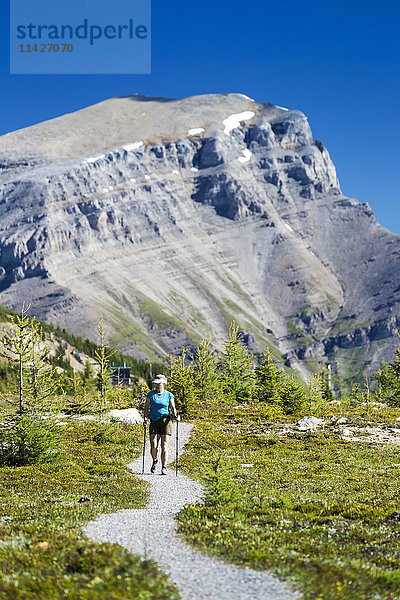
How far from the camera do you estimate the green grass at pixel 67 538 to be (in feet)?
29.0

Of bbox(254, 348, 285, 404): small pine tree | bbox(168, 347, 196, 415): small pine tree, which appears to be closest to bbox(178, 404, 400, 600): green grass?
bbox(168, 347, 196, 415): small pine tree

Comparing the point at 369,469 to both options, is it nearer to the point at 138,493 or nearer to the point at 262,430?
the point at 138,493

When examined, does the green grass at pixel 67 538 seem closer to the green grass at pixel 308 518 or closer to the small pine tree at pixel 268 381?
the green grass at pixel 308 518

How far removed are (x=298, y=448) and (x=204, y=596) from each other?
86.2 ft

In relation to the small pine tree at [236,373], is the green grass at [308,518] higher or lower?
lower

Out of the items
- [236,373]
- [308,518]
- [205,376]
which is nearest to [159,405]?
[308,518]

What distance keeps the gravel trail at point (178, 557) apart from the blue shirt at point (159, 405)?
482 centimetres

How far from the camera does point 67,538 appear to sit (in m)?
11.8

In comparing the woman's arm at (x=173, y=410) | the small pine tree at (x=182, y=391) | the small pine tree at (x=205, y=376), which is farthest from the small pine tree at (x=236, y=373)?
the woman's arm at (x=173, y=410)

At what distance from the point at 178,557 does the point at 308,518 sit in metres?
5.60

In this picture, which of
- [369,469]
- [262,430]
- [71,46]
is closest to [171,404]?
[369,469]

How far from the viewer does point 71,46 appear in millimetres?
55781

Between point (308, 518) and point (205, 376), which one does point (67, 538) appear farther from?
point (205, 376)

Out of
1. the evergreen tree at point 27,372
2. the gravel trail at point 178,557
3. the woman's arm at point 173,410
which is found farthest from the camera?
the evergreen tree at point 27,372
